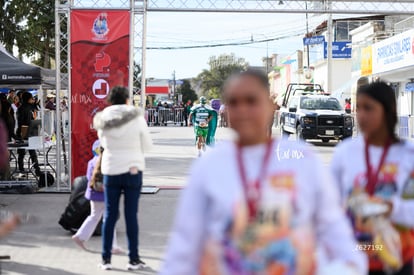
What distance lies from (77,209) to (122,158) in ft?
7.51

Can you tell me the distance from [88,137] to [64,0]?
289 centimetres

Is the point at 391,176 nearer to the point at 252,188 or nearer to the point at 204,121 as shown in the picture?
the point at 252,188

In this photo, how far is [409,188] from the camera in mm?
3619

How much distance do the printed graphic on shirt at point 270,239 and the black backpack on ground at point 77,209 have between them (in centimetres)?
636

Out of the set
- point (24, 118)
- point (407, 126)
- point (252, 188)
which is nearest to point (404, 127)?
point (407, 126)

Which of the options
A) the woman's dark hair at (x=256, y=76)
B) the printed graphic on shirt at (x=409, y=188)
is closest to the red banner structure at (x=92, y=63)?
the printed graphic on shirt at (x=409, y=188)

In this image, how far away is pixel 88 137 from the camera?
12383 millimetres

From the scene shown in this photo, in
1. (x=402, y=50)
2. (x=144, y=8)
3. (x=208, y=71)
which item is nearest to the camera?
(x=144, y=8)

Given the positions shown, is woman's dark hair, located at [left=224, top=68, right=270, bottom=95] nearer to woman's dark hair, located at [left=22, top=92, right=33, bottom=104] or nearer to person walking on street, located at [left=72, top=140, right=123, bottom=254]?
person walking on street, located at [left=72, top=140, right=123, bottom=254]

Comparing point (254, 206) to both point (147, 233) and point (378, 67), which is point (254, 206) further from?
point (378, 67)

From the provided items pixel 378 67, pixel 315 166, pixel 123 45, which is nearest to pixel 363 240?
pixel 315 166

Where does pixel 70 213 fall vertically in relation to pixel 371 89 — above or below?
below

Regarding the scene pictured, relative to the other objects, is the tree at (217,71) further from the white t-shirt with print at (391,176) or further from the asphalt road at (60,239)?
the white t-shirt with print at (391,176)

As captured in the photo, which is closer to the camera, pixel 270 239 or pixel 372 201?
pixel 270 239
